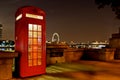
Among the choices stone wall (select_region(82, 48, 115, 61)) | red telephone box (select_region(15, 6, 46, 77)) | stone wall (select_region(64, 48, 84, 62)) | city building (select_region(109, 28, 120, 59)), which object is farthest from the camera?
city building (select_region(109, 28, 120, 59))

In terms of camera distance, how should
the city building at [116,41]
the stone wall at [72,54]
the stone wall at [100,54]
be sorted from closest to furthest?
the stone wall at [72,54] < the stone wall at [100,54] < the city building at [116,41]

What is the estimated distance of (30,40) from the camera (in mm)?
8375

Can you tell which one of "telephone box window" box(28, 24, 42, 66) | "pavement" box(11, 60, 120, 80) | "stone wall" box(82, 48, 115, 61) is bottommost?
"pavement" box(11, 60, 120, 80)

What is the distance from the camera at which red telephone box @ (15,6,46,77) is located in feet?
26.6

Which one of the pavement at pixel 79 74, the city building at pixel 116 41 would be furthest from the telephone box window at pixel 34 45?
the city building at pixel 116 41

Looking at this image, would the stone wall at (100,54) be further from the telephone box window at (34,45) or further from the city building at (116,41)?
the telephone box window at (34,45)

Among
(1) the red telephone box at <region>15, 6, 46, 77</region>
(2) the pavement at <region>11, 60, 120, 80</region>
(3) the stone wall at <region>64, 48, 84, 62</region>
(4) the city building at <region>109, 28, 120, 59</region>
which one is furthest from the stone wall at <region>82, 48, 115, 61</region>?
(1) the red telephone box at <region>15, 6, 46, 77</region>

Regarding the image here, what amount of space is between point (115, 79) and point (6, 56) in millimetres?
3960

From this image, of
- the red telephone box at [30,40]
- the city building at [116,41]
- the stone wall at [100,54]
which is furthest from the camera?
the city building at [116,41]

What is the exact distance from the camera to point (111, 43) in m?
18.4

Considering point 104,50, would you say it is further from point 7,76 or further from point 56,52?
point 7,76

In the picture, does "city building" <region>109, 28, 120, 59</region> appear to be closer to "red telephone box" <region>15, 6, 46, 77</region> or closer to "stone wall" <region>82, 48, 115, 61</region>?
"stone wall" <region>82, 48, 115, 61</region>

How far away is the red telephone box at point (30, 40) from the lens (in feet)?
26.6

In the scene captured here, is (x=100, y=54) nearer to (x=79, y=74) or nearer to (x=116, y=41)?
(x=116, y=41)
